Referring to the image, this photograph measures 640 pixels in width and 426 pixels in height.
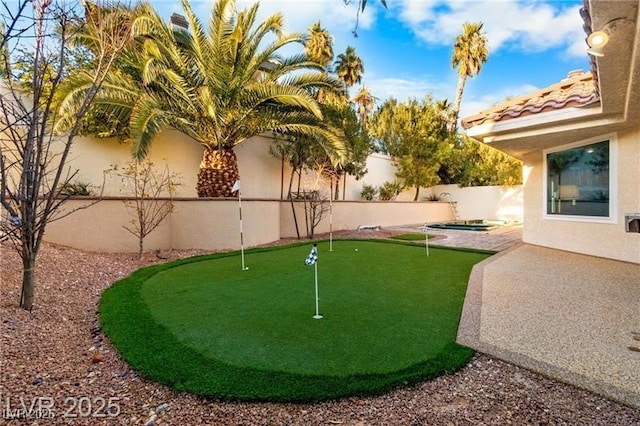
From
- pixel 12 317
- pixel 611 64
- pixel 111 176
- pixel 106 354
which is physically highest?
pixel 611 64

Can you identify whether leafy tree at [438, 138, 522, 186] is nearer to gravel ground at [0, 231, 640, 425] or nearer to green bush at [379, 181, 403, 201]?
green bush at [379, 181, 403, 201]

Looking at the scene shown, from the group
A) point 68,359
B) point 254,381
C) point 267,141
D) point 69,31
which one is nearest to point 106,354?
point 68,359

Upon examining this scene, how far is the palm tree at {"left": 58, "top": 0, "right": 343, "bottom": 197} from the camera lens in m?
9.31

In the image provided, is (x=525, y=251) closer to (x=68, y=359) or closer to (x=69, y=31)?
(x=68, y=359)

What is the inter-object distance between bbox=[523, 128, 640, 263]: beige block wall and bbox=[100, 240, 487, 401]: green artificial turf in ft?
13.9

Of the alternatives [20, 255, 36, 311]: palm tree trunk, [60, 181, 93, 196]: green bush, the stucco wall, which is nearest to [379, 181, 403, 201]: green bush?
the stucco wall

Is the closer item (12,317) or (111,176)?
(12,317)

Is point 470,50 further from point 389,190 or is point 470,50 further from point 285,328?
point 285,328

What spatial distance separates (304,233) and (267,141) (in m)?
4.67

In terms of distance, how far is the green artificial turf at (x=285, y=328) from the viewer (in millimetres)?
2840

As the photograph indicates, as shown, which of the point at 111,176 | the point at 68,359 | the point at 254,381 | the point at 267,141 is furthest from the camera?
the point at 267,141

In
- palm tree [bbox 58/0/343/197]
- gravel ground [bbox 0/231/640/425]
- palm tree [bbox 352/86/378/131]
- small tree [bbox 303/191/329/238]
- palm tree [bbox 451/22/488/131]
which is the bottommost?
gravel ground [bbox 0/231/640/425]

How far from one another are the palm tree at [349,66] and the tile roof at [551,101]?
46.6 feet

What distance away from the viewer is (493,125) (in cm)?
883
